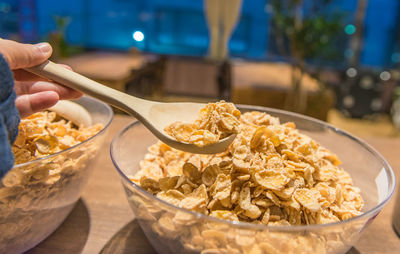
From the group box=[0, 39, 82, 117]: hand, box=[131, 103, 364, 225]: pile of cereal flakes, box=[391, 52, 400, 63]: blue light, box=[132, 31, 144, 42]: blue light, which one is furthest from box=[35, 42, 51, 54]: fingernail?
box=[391, 52, 400, 63]: blue light

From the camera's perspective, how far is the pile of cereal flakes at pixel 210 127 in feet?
1.65

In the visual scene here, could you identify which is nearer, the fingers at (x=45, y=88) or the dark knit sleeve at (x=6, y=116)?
the dark knit sleeve at (x=6, y=116)

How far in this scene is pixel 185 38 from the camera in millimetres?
4891

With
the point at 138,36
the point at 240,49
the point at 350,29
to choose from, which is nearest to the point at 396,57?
the point at 350,29

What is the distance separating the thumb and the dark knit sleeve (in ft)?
0.22

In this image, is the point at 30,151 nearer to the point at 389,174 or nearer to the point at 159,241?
the point at 159,241

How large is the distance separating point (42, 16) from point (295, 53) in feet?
14.3

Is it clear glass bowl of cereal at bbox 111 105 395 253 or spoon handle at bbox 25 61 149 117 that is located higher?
spoon handle at bbox 25 61 149 117

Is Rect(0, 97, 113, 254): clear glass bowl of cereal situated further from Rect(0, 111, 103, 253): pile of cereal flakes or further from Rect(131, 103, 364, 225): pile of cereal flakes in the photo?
Rect(131, 103, 364, 225): pile of cereal flakes

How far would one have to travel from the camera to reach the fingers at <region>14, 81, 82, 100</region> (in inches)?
23.1

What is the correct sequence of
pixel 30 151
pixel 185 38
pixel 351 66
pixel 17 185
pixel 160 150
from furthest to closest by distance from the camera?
pixel 185 38
pixel 351 66
pixel 160 150
pixel 30 151
pixel 17 185

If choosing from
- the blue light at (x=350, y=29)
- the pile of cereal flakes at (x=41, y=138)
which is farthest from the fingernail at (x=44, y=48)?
the blue light at (x=350, y=29)

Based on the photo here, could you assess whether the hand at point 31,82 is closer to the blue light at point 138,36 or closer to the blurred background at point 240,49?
the blurred background at point 240,49

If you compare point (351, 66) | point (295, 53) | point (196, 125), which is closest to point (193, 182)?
point (196, 125)
